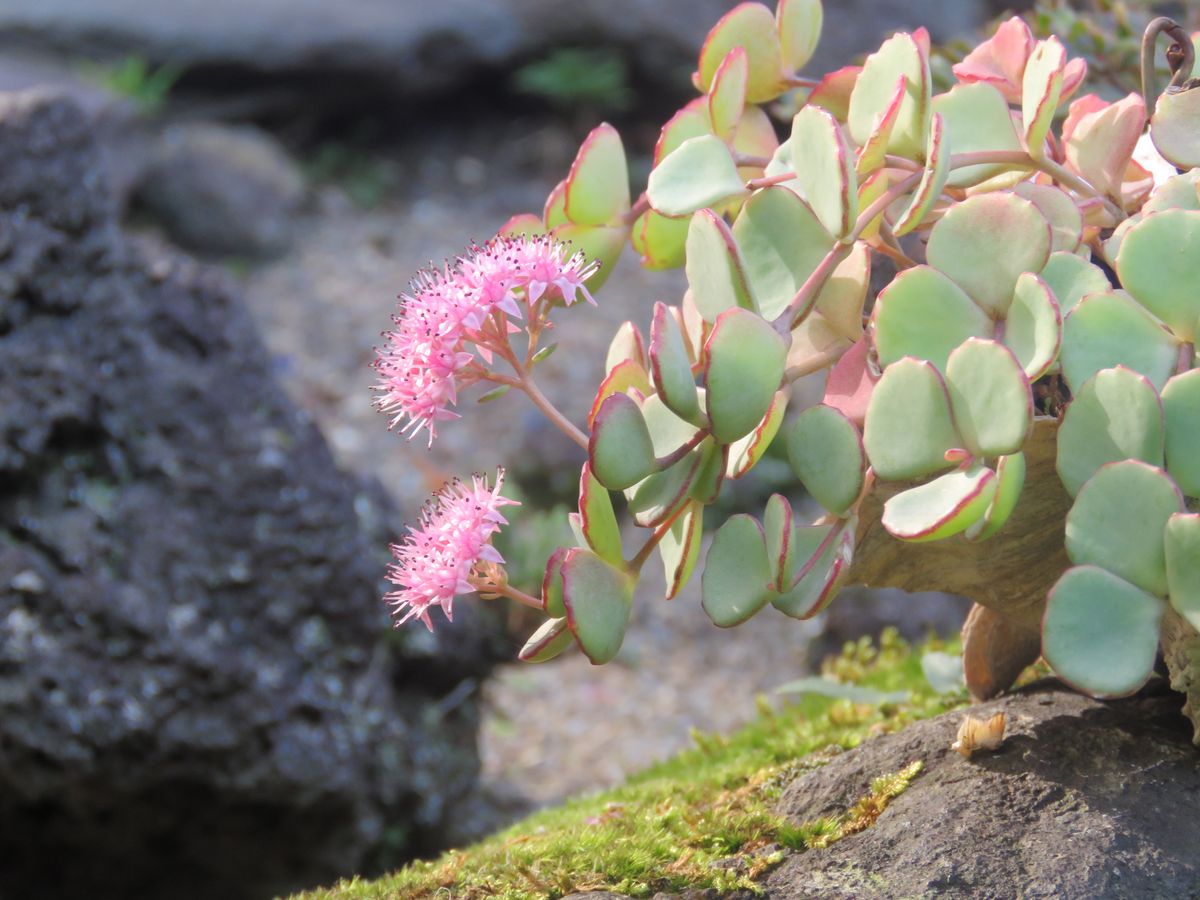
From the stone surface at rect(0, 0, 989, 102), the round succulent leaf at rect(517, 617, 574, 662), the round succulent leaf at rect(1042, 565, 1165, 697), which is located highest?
the stone surface at rect(0, 0, 989, 102)

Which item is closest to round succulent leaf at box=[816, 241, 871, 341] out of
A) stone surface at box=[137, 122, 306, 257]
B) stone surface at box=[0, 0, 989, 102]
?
stone surface at box=[137, 122, 306, 257]

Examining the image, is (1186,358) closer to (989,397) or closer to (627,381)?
(989,397)

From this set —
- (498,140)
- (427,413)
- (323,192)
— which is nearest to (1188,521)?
(427,413)

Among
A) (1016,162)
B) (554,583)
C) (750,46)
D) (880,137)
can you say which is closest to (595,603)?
(554,583)

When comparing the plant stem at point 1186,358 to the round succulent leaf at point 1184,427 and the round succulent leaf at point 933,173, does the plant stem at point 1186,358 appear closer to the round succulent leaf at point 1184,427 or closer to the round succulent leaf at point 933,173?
the round succulent leaf at point 1184,427

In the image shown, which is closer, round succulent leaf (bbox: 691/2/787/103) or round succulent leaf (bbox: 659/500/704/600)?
round succulent leaf (bbox: 659/500/704/600)

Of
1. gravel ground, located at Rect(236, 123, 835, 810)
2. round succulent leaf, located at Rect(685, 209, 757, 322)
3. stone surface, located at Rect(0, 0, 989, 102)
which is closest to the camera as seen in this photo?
round succulent leaf, located at Rect(685, 209, 757, 322)

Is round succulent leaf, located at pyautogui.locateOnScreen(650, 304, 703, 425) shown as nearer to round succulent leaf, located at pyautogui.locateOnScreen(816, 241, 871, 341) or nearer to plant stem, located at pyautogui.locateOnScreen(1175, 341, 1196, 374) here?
round succulent leaf, located at pyautogui.locateOnScreen(816, 241, 871, 341)
